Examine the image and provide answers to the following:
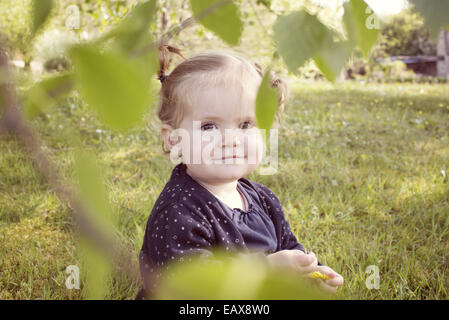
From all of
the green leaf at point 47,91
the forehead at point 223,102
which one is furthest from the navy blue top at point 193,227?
the green leaf at point 47,91

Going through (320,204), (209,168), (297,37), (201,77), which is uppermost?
(201,77)

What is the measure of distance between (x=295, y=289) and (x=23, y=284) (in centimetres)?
149

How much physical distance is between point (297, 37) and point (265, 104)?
0.11 metres

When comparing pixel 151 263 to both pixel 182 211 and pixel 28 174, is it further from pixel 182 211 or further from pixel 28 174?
pixel 28 174

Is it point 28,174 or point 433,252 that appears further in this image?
point 28,174

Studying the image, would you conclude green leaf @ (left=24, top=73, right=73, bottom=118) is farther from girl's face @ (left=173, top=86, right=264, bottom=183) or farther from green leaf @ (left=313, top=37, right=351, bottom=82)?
girl's face @ (left=173, top=86, right=264, bottom=183)

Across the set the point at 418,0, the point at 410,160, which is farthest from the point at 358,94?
the point at 418,0

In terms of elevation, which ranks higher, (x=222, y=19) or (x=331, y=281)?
(x=222, y=19)

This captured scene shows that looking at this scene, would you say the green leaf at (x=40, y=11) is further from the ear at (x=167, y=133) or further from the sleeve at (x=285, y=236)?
the sleeve at (x=285, y=236)

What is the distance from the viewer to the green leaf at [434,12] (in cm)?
30

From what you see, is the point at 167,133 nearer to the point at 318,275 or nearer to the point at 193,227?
the point at 193,227

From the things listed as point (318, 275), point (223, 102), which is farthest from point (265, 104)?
point (318, 275)

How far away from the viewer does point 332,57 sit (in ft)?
1.42

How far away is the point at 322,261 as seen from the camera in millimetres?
1592
